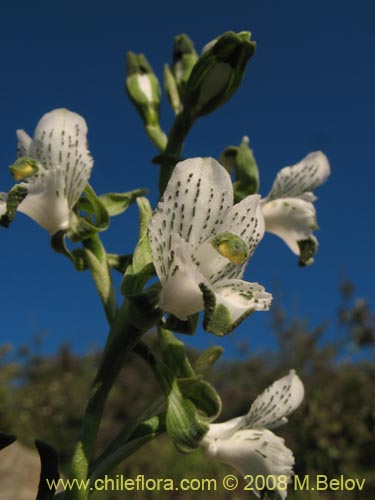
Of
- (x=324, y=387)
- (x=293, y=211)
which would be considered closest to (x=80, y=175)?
(x=293, y=211)

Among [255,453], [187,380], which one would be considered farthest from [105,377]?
[255,453]

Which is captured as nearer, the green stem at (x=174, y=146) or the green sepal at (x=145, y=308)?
the green sepal at (x=145, y=308)

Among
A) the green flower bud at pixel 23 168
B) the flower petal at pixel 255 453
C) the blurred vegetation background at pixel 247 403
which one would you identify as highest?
the green flower bud at pixel 23 168

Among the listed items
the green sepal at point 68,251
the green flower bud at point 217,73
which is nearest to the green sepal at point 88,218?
the green sepal at point 68,251

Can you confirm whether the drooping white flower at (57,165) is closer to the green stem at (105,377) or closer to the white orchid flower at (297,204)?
the green stem at (105,377)

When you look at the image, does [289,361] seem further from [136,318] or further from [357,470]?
[136,318]

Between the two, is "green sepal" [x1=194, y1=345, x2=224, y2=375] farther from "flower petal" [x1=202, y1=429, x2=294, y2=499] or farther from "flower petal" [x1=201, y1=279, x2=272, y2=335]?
"flower petal" [x1=201, y1=279, x2=272, y2=335]
